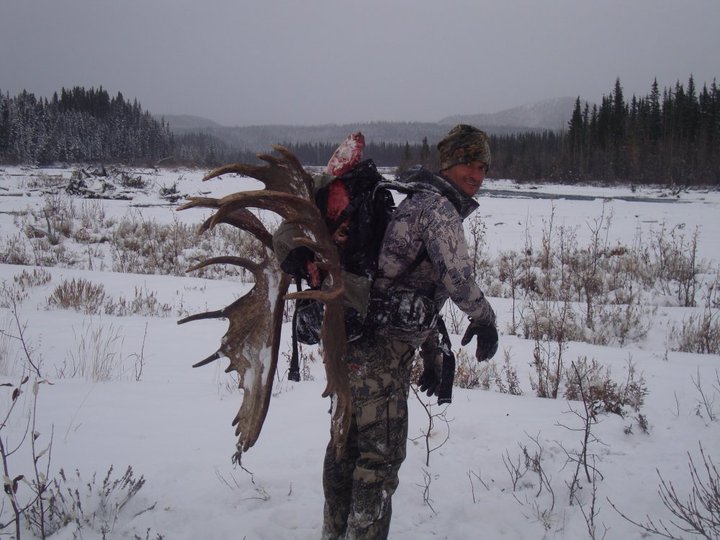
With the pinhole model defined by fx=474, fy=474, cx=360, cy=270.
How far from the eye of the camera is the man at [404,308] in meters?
1.90

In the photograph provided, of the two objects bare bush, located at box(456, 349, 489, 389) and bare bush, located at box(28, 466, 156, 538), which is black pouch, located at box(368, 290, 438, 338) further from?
bare bush, located at box(456, 349, 489, 389)

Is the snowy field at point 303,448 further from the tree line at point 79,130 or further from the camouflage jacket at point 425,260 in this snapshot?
the tree line at point 79,130

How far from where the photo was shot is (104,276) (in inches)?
332

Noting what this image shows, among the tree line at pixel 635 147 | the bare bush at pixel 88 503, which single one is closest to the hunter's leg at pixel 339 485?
the bare bush at pixel 88 503

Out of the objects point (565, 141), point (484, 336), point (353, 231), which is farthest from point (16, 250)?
point (565, 141)

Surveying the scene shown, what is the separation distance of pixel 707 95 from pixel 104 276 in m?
66.5

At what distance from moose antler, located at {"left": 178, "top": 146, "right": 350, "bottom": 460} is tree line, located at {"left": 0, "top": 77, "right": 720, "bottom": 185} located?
30.9 metres

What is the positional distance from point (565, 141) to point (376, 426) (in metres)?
66.2

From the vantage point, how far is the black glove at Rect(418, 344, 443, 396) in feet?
8.11

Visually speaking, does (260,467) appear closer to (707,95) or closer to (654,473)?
(654,473)

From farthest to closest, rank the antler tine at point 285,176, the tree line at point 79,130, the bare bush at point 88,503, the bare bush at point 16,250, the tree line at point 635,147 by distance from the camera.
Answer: the tree line at point 79,130 → the tree line at point 635,147 → the bare bush at point 16,250 → the bare bush at point 88,503 → the antler tine at point 285,176

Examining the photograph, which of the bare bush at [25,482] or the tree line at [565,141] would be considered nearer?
the bare bush at [25,482]

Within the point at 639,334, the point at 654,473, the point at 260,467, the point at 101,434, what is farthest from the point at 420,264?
the point at 639,334

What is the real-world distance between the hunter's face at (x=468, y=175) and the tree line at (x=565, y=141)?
99.9 ft
